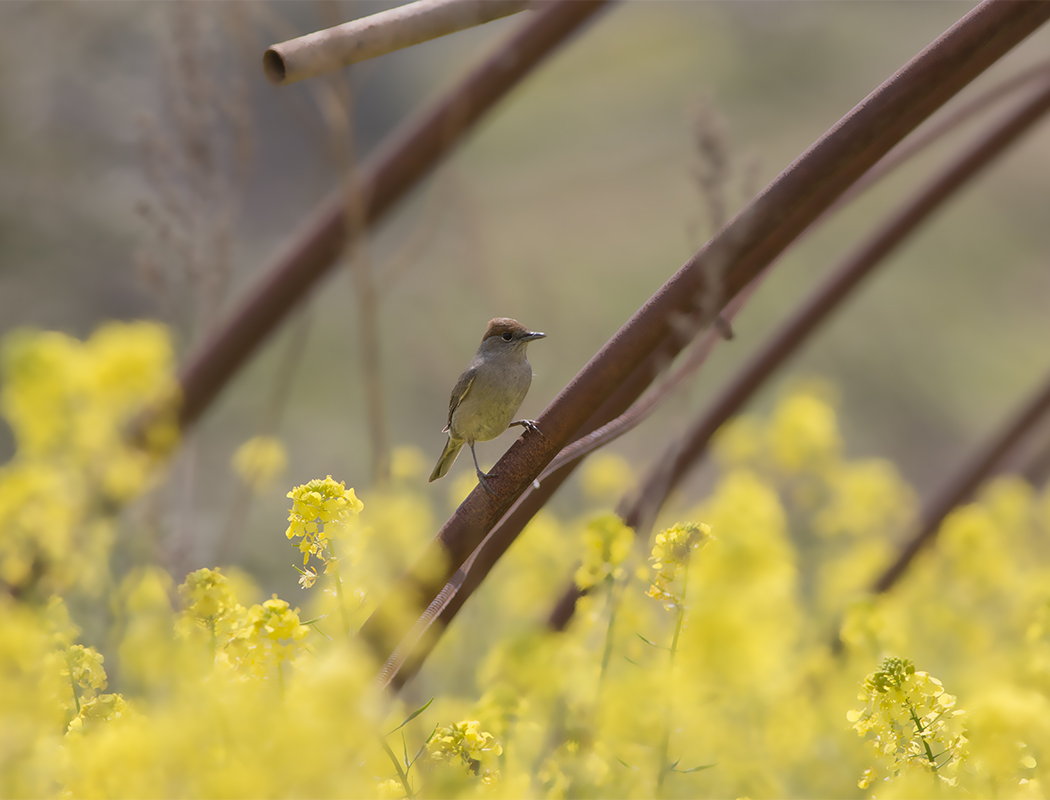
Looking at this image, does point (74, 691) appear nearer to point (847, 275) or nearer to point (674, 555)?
point (674, 555)

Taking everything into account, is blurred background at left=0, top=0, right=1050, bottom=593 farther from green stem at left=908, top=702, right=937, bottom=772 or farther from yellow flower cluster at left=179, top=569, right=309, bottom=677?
green stem at left=908, top=702, right=937, bottom=772

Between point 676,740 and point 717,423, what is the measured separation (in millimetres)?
1436

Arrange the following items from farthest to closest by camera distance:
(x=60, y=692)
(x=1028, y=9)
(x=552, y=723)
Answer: (x=60, y=692)
(x=552, y=723)
(x=1028, y=9)

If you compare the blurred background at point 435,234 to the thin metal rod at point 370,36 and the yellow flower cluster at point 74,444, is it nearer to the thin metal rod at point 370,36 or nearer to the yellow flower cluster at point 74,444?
the yellow flower cluster at point 74,444

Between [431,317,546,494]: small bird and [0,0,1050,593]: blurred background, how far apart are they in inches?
6.8

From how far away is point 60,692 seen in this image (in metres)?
2.20

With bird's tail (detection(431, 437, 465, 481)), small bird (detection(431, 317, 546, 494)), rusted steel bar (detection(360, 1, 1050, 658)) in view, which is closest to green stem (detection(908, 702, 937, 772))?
rusted steel bar (detection(360, 1, 1050, 658))

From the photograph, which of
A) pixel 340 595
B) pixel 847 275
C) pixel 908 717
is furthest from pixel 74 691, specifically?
pixel 847 275

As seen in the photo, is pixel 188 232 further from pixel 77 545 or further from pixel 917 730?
pixel 917 730

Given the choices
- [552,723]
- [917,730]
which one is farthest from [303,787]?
[917,730]

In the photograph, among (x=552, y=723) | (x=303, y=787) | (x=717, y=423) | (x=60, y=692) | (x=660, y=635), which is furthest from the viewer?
(x=717, y=423)

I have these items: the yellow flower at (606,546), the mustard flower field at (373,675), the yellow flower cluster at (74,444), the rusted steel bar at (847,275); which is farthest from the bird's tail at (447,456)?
the yellow flower at (606,546)

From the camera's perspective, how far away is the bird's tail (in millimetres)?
3646

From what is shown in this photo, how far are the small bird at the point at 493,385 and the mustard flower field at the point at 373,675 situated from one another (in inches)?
27.7
